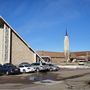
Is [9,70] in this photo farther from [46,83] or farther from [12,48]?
[12,48]

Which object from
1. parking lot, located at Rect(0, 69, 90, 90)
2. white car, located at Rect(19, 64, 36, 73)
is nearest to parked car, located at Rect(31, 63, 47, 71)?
white car, located at Rect(19, 64, 36, 73)

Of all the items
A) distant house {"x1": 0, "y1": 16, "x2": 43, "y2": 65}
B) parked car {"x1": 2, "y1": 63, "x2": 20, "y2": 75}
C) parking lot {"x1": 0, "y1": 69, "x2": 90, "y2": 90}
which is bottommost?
parking lot {"x1": 0, "y1": 69, "x2": 90, "y2": 90}

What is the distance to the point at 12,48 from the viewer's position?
61.0m

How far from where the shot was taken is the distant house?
58.7 m

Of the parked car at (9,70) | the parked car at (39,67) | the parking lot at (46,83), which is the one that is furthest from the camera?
the parked car at (39,67)

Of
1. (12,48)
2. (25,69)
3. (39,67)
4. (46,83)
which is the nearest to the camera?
(46,83)

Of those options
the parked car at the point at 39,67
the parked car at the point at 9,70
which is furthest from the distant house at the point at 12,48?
the parked car at the point at 9,70

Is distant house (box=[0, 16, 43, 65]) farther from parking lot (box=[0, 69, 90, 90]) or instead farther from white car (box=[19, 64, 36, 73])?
parking lot (box=[0, 69, 90, 90])

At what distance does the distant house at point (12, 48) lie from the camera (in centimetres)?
5872

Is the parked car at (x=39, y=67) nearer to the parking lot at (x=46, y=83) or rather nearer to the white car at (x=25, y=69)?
the white car at (x=25, y=69)

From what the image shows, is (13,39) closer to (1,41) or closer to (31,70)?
(1,41)

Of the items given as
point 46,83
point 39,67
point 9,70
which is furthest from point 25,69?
point 46,83

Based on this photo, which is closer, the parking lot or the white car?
the parking lot

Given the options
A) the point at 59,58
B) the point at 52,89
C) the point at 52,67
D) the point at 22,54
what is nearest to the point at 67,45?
the point at 59,58
